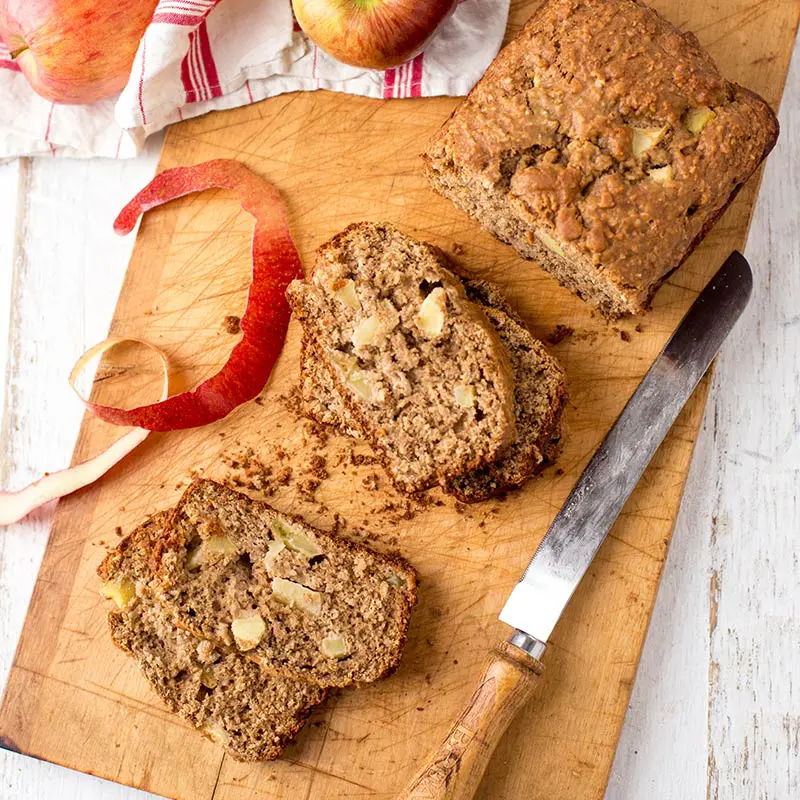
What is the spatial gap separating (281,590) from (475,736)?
88 cm

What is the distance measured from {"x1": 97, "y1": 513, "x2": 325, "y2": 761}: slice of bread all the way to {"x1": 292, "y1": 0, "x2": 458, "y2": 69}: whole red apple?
2.01 meters

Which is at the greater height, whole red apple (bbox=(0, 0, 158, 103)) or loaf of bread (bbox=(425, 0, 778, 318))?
loaf of bread (bbox=(425, 0, 778, 318))

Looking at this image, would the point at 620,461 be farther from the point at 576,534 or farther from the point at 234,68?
the point at 234,68

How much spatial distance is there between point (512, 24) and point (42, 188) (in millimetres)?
→ 2168

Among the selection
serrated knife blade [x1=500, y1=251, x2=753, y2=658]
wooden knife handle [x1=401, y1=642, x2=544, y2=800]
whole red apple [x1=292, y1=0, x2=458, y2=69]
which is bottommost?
wooden knife handle [x1=401, y1=642, x2=544, y2=800]

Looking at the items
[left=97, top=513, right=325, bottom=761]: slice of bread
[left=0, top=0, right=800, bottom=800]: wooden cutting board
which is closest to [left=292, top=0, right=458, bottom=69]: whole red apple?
[left=0, top=0, right=800, bottom=800]: wooden cutting board

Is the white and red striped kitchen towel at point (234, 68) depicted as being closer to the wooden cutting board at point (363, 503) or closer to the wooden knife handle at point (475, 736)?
the wooden cutting board at point (363, 503)

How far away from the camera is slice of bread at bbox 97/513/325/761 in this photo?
125 inches

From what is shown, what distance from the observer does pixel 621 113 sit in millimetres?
2863

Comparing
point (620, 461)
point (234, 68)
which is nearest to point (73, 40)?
point (234, 68)

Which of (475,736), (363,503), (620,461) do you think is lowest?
(475,736)

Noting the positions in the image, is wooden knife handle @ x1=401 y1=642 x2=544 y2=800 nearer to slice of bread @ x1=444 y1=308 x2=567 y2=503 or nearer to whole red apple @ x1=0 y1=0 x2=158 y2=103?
slice of bread @ x1=444 y1=308 x2=567 y2=503

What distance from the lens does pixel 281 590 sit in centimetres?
317

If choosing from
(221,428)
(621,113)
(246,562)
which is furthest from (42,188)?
(621,113)
